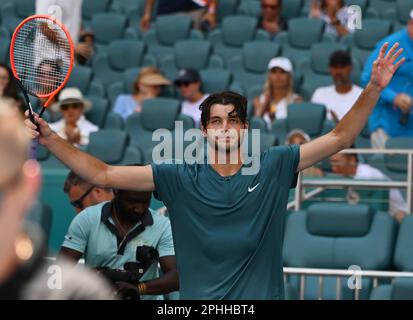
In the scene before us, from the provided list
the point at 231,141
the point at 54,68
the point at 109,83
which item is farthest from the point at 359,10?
the point at 231,141

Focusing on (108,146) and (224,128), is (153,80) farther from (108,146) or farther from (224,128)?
(224,128)

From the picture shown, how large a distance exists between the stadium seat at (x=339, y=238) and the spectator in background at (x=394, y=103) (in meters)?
1.68

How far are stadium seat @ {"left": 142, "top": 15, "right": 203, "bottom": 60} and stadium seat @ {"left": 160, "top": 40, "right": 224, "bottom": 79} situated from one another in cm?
49

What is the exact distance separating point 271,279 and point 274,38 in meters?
8.12

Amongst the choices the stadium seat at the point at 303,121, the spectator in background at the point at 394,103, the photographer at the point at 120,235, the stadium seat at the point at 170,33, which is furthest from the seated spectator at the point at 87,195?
the stadium seat at the point at 170,33

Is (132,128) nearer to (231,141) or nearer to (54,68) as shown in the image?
(54,68)

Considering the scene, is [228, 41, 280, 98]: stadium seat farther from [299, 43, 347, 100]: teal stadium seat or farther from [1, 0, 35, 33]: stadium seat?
[1, 0, 35, 33]: stadium seat

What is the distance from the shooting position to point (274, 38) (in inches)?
448

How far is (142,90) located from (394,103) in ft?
9.05

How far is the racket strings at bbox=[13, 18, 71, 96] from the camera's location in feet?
14.0

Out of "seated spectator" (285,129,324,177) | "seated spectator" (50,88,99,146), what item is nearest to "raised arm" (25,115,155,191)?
"seated spectator" (285,129,324,177)

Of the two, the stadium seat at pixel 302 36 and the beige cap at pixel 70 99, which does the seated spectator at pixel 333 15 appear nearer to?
the stadium seat at pixel 302 36

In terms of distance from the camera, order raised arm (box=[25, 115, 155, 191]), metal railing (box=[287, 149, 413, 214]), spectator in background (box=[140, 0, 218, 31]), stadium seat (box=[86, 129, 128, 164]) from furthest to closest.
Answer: spectator in background (box=[140, 0, 218, 31])
stadium seat (box=[86, 129, 128, 164])
metal railing (box=[287, 149, 413, 214])
raised arm (box=[25, 115, 155, 191])

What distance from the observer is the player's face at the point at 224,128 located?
11.8 feet
